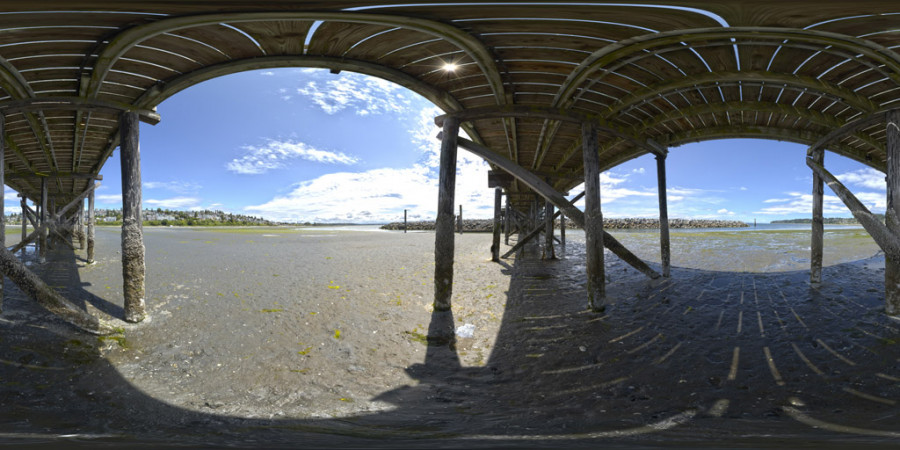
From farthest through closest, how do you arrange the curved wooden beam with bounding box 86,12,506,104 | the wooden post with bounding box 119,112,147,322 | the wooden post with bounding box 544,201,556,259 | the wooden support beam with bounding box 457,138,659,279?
1. the wooden post with bounding box 544,201,556,259
2. the wooden support beam with bounding box 457,138,659,279
3. the wooden post with bounding box 119,112,147,322
4. the curved wooden beam with bounding box 86,12,506,104

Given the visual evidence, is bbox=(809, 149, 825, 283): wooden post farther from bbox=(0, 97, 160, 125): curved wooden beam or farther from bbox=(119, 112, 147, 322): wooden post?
bbox=(0, 97, 160, 125): curved wooden beam

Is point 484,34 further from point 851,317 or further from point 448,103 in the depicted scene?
point 851,317

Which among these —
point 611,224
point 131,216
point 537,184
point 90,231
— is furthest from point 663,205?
point 611,224

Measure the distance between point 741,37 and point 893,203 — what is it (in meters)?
4.57

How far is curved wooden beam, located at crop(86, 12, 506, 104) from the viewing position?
4.00 m

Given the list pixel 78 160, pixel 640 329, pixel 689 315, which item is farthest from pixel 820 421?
pixel 78 160

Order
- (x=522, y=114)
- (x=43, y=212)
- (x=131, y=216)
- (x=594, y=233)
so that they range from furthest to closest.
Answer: (x=43, y=212) → (x=522, y=114) → (x=594, y=233) → (x=131, y=216)

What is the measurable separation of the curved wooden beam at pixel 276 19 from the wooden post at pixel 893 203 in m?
7.06

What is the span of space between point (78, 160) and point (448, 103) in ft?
47.0

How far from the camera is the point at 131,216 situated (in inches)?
244

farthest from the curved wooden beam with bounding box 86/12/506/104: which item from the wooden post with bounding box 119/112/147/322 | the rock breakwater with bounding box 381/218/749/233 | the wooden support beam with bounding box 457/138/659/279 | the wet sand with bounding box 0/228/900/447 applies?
the rock breakwater with bounding box 381/218/749/233

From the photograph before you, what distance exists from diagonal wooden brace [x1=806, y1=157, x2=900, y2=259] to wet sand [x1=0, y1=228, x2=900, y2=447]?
49.8 inches

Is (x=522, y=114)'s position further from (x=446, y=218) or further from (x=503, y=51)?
(x=446, y=218)

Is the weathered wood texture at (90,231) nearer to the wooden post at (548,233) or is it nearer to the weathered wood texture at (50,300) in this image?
the weathered wood texture at (50,300)
